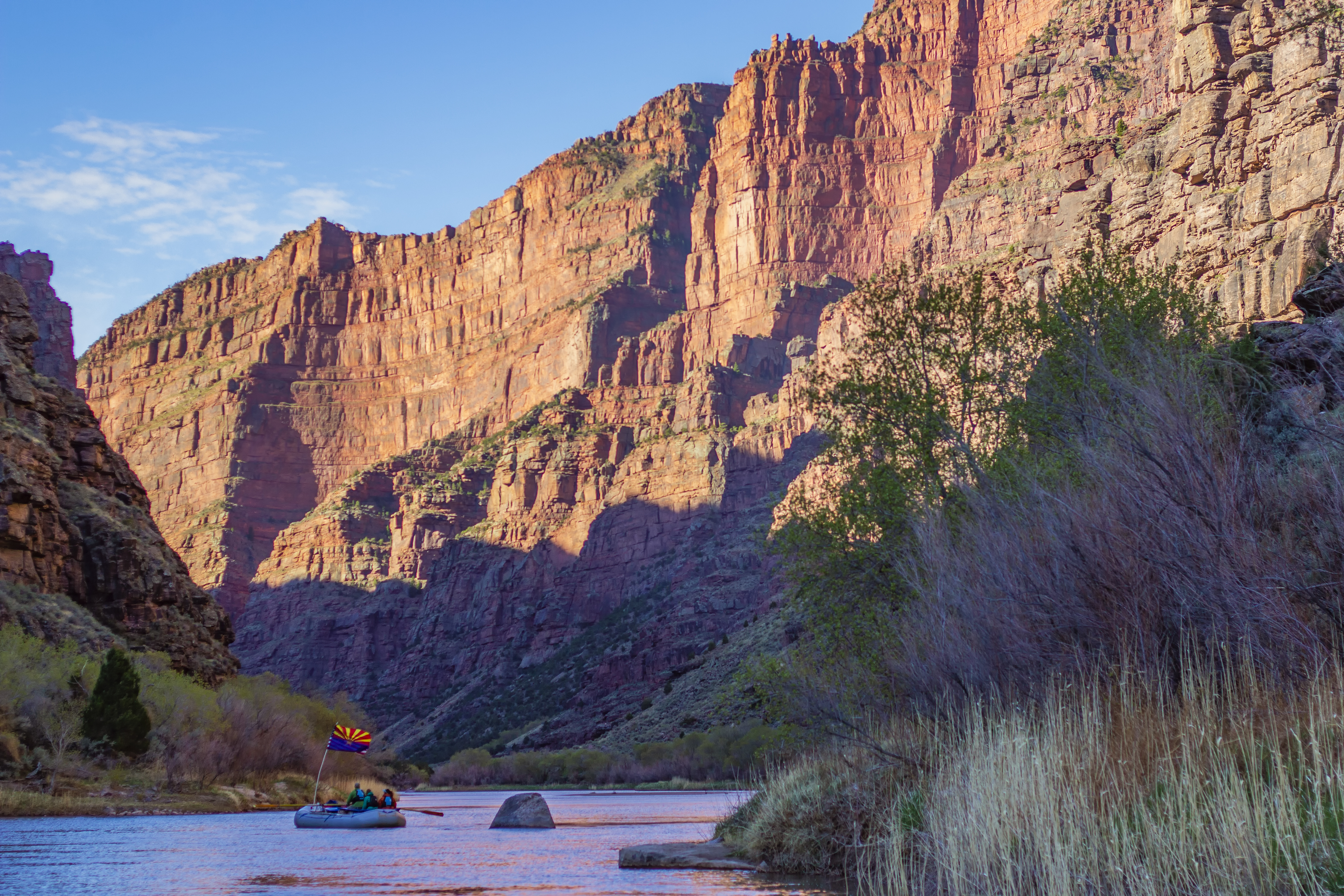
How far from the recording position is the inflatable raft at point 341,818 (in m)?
39.1

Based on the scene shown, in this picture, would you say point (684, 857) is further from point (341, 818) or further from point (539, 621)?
point (539, 621)

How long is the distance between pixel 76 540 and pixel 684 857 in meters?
44.0

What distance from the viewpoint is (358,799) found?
4106cm

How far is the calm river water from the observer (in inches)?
768

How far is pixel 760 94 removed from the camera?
17862 cm

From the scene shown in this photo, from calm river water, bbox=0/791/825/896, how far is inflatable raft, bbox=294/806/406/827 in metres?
0.52

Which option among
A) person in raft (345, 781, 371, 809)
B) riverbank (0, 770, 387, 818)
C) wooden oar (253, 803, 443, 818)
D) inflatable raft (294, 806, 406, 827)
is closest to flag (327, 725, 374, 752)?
person in raft (345, 781, 371, 809)

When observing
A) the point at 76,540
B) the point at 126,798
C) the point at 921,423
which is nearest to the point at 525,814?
the point at 126,798

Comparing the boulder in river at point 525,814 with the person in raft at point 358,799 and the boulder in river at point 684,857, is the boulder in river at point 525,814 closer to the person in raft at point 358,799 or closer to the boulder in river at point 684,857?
the person in raft at point 358,799

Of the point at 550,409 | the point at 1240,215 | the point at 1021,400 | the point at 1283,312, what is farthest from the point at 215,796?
the point at 550,409

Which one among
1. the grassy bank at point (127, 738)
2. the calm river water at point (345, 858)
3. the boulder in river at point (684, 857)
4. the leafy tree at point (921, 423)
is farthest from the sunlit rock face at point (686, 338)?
the boulder in river at point (684, 857)

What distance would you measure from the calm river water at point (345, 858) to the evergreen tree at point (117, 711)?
11.4 feet

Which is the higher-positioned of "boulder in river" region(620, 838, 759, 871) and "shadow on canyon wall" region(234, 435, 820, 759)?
"shadow on canyon wall" region(234, 435, 820, 759)

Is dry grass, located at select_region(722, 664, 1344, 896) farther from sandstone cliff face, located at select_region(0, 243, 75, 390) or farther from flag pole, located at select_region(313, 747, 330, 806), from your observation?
sandstone cliff face, located at select_region(0, 243, 75, 390)
